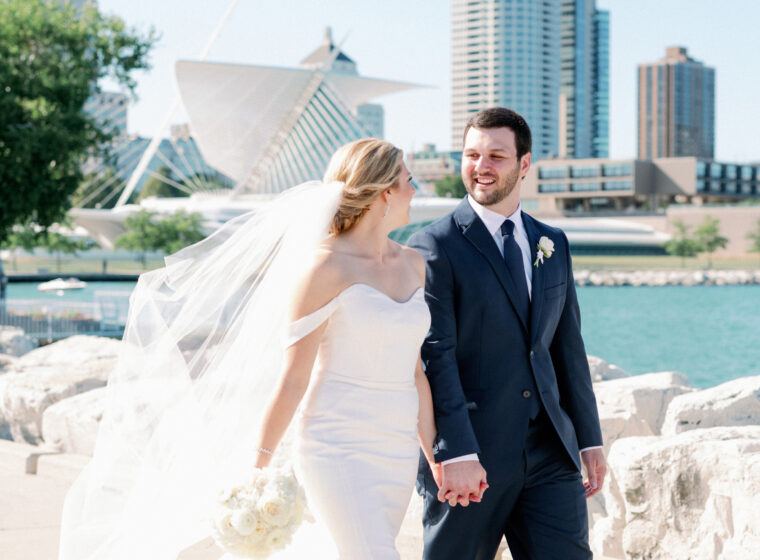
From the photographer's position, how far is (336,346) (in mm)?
2629

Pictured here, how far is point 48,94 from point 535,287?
21.6m

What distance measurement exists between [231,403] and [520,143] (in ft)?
3.98

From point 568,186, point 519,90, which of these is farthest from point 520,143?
point 519,90

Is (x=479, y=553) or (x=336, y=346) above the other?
(x=336, y=346)

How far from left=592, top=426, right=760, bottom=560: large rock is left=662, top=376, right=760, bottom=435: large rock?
39.9 inches

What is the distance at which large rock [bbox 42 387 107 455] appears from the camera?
6742 millimetres

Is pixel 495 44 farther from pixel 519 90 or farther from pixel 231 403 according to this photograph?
pixel 231 403

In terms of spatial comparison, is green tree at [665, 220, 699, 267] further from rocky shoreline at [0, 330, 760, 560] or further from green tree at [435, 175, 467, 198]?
rocky shoreline at [0, 330, 760, 560]

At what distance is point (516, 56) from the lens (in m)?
178

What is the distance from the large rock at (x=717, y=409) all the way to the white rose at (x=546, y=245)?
8.21 feet

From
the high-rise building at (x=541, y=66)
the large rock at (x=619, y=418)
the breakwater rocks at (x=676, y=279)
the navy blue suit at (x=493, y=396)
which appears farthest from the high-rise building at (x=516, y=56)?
the navy blue suit at (x=493, y=396)

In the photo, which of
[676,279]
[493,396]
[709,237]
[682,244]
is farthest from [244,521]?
Result: [709,237]

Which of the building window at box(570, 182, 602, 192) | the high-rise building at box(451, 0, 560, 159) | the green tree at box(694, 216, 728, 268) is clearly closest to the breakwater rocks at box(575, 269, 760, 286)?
the green tree at box(694, 216, 728, 268)

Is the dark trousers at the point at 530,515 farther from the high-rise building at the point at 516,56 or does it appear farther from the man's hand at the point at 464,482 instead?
the high-rise building at the point at 516,56
